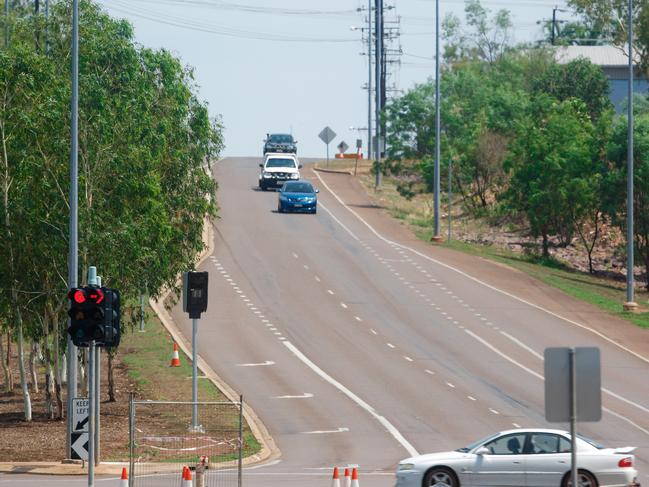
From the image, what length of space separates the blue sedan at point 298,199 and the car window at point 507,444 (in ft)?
163

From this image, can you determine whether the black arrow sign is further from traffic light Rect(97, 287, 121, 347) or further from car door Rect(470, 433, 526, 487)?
car door Rect(470, 433, 526, 487)

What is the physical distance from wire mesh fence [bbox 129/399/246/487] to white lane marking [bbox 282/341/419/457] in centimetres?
378

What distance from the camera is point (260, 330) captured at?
161 ft

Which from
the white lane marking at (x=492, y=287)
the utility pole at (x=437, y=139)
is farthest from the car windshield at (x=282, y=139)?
the utility pole at (x=437, y=139)

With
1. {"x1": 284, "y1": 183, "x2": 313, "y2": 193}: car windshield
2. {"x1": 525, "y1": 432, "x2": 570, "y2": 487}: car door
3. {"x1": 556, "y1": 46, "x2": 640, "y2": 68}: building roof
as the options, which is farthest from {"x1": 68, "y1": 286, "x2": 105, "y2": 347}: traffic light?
{"x1": 556, "y1": 46, "x2": 640, "y2": 68}: building roof

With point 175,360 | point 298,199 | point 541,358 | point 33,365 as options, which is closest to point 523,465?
point 33,365

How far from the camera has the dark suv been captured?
103 metres

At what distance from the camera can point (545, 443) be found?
82.1 feet

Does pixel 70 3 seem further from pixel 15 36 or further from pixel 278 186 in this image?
pixel 278 186

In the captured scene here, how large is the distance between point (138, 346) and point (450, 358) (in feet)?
33.5

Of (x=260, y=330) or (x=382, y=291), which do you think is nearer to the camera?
(x=260, y=330)

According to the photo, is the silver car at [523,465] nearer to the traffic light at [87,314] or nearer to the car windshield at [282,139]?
the traffic light at [87,314]

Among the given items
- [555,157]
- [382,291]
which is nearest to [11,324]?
[382,291]

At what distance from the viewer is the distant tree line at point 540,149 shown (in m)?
64.3
